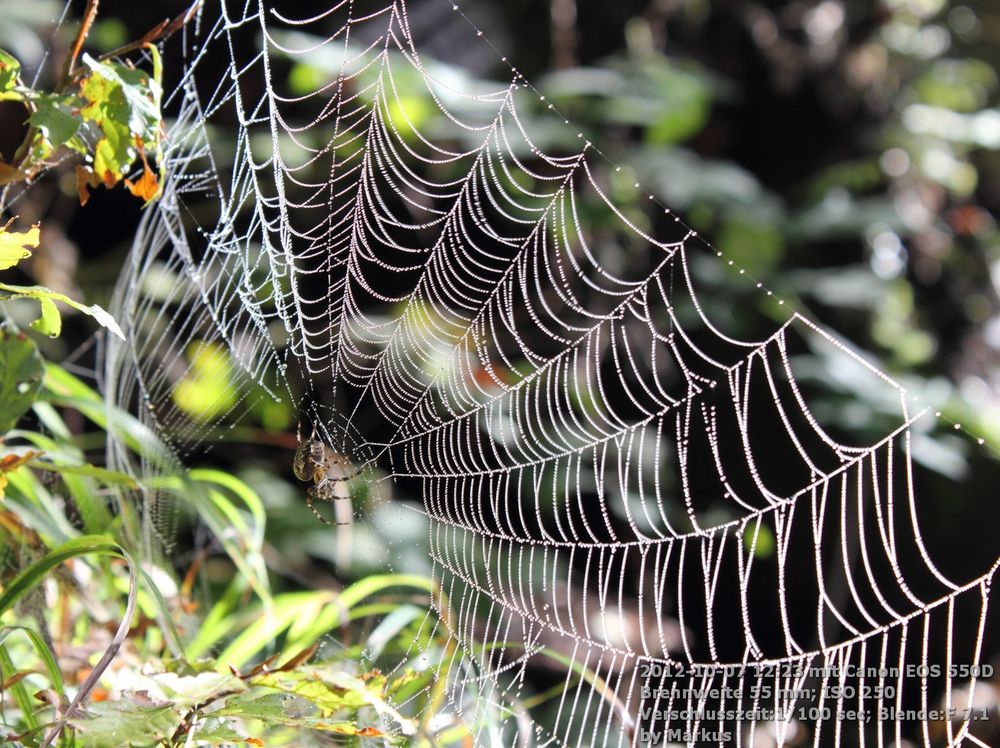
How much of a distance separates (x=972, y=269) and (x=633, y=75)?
1.71m

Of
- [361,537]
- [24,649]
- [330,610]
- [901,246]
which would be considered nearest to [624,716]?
[330,610]

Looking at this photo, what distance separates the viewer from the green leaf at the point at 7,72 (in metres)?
0.90

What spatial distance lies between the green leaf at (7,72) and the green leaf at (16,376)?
0.25m

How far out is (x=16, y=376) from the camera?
2.68 ft

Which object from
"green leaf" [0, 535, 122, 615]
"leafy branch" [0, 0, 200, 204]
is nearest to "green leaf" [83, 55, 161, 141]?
"leafy branch" [0, 0, 200, 204]

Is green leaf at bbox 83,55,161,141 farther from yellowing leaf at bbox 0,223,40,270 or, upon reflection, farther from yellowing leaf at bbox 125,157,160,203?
yellowing leaf at bbox 0,223,40,270

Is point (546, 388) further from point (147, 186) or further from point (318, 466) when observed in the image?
point (147, 186)

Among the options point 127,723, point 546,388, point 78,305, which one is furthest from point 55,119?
point 546,388

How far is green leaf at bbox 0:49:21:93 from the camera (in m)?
0.90

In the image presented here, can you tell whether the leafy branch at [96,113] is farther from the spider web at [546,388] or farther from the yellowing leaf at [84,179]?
the spider web at [546,388]

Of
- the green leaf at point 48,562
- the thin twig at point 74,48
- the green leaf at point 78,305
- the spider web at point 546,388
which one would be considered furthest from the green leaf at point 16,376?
the spider web at point 546,388

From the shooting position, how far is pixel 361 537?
2.35 m

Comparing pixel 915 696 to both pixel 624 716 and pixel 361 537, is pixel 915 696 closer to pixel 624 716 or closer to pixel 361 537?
pixel 361 537

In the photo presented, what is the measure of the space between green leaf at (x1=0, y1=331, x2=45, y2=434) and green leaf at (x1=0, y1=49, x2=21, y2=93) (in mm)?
251
